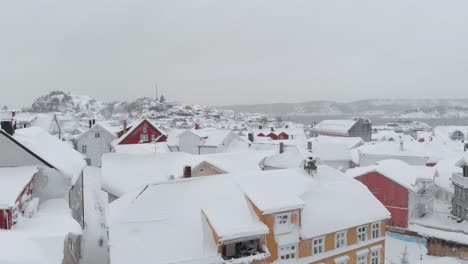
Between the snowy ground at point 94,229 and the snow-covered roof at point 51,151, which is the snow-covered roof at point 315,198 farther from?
the snowy ground at point 94,229

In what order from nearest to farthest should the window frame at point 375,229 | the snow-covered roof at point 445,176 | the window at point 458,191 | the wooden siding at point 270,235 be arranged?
the wooden siding at point 270,235 < the window frame at point 375,229 < the window at point 458,191 < the snow-covered roof at point 445,176

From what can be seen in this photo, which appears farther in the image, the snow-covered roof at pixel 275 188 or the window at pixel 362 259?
the window at pixel 362 259

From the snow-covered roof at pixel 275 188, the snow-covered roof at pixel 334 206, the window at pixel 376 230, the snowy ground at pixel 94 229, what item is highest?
the snow-covered roof at pixel 275 188

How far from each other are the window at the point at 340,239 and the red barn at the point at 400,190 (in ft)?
54.6

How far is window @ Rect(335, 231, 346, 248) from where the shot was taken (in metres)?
20.6

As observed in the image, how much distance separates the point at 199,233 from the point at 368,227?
35.1 ft

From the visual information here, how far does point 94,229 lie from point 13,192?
41.8 ft

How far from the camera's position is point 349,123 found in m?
101

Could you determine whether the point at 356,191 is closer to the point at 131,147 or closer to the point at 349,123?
the point at 131,147

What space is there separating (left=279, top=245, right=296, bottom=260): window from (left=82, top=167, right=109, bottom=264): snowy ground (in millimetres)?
11681

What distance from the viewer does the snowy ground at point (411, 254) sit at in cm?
2722

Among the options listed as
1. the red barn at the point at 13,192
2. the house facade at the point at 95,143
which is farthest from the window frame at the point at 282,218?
the house facade at the point at 95,143

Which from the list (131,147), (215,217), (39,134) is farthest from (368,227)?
(131,147)

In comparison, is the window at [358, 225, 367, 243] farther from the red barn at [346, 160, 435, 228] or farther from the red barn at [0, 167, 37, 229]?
the red barn at [0, 167, 37, 229]
